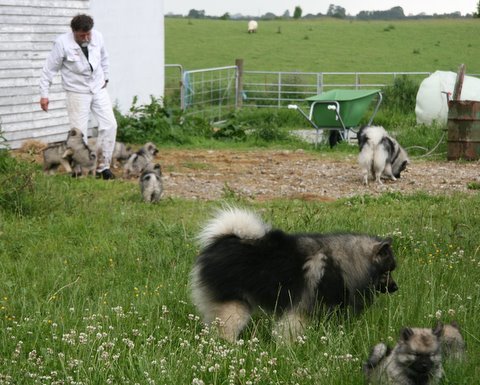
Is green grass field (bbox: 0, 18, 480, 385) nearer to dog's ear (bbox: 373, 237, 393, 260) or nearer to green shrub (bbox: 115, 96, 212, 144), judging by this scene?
dog's ear (bbox: 373, 237, 393, 260)

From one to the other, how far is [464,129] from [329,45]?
34700mm

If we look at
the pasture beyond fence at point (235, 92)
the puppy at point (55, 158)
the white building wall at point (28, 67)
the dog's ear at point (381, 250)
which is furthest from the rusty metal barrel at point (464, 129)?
the dog's ear at point (381, 250)

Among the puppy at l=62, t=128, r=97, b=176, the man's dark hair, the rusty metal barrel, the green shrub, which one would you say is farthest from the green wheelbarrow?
the man's dark hair

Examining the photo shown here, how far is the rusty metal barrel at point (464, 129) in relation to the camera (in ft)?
52.6

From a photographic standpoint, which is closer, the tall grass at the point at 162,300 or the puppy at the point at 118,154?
the tall grass at the point at 162,300

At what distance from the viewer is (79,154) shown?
46.9 feet

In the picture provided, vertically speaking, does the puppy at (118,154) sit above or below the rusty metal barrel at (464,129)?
below

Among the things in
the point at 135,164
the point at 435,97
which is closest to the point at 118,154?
the point at 135,164

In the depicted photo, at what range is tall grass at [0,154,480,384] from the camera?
16.6 feet

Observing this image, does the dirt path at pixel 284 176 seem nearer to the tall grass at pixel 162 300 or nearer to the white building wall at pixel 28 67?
the tall grass at pixel 162 300

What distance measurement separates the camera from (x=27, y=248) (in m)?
8.70

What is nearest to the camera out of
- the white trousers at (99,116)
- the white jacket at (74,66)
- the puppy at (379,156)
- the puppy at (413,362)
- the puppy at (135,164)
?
the puppy at (413,362)

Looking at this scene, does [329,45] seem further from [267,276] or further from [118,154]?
[267,276]

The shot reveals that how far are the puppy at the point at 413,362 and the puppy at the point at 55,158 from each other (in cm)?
1015
